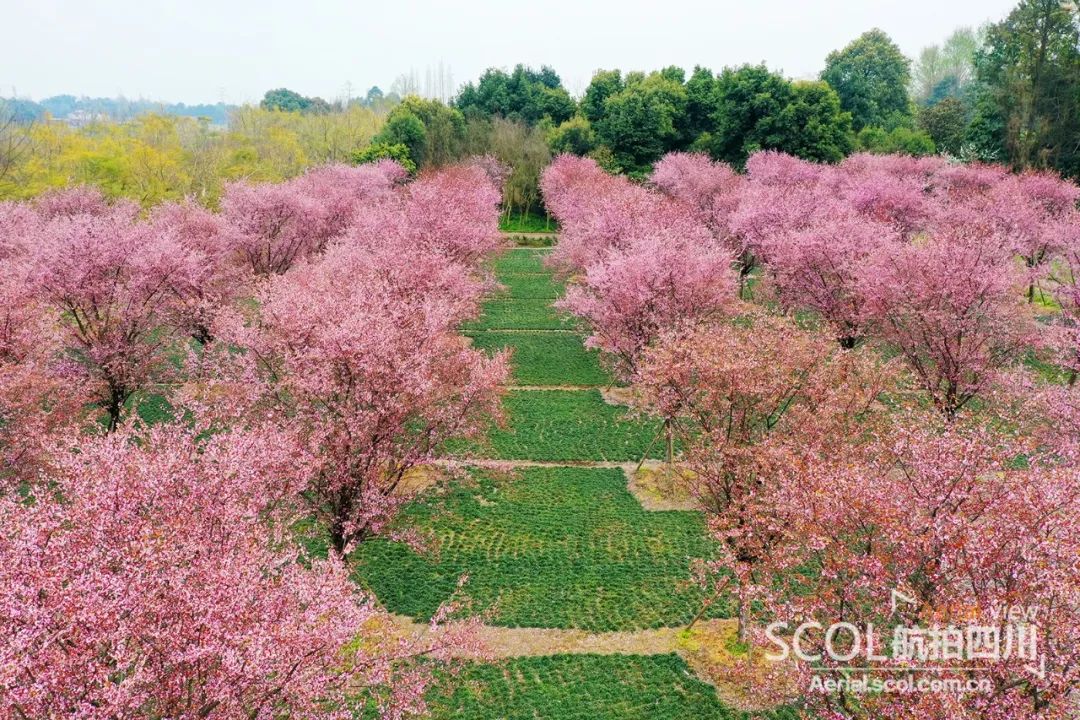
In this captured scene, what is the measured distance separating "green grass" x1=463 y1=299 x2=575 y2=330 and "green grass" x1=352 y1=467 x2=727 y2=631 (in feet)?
55.5

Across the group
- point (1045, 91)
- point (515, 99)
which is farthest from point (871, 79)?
point (515, 99)

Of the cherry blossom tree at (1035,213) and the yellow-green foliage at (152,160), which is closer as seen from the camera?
the cherry blossom tree at (1035,213)

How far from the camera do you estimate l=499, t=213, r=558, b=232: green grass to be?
69.9 m

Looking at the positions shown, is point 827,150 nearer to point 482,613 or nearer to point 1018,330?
point 1018,330

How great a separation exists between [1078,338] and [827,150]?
4590 centimetres

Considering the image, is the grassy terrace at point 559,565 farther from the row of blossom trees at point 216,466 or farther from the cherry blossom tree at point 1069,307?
the cherry blossom tree at point 1069,307

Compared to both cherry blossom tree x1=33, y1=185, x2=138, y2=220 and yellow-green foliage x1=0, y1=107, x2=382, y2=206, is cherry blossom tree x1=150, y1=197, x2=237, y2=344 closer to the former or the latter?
cherry blossom tree x1=33, y1=185, x2=138, y2=220

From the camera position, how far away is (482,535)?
19672 millimetres

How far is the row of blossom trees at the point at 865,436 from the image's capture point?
8164 mm

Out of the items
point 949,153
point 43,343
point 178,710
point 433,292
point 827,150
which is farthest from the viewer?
point 949,153

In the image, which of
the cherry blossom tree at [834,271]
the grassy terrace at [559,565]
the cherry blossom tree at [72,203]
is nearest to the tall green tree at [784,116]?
the cherry blossom tree at [834,271]

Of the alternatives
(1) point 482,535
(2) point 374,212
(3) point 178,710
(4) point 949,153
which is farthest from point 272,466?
(4) point 949,153

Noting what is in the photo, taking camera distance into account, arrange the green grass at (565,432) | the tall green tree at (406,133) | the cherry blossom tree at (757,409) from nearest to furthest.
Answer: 1. the cherry blossom tree at (757,409)
2. the green grass at (565,432)
3. the tall green tree at (406,133)

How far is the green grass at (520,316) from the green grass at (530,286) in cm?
115
